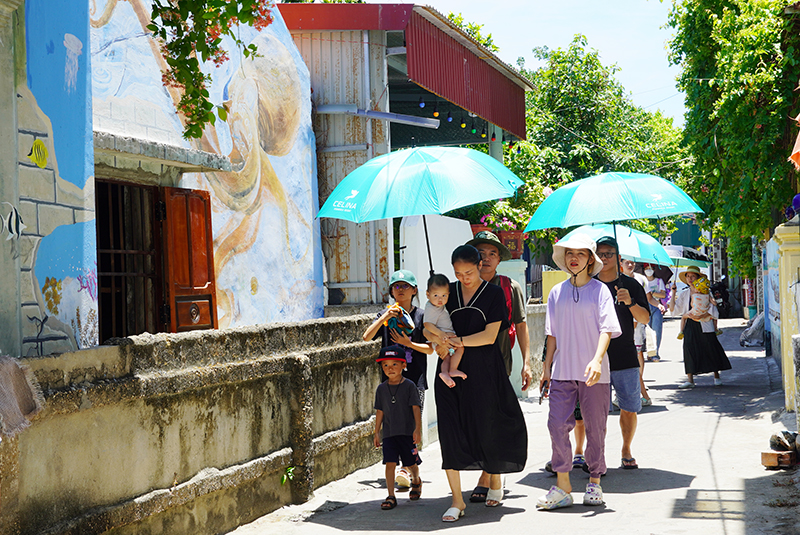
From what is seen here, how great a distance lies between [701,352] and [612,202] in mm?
5239

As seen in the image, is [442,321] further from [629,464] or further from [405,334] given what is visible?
[629,464]

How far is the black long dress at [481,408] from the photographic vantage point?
595 centimetres

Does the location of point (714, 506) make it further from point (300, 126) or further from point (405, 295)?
point (300, 126)

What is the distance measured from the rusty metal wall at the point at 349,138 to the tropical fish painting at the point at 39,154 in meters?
8.12

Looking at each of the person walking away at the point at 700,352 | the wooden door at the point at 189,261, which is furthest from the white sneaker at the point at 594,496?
the person walking away at the point at 700,352

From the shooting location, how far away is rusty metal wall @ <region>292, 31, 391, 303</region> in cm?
1295

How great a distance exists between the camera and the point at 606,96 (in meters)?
28.2

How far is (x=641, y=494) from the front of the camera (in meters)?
6.25

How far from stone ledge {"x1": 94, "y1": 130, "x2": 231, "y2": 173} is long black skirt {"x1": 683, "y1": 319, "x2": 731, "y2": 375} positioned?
726cm

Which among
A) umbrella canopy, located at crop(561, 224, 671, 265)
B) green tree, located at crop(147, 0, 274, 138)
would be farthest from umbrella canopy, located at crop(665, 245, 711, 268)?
green tree, located at crop(147, 0, 274, 138)

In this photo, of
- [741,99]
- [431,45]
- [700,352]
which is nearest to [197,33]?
[741,99]

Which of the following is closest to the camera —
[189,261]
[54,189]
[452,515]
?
[54,189]

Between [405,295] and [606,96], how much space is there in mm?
23170

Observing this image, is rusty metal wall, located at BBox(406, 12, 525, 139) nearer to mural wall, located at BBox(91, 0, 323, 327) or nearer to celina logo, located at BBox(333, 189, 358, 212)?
mural wall, located at BBox(91, 0, 323, 327)
